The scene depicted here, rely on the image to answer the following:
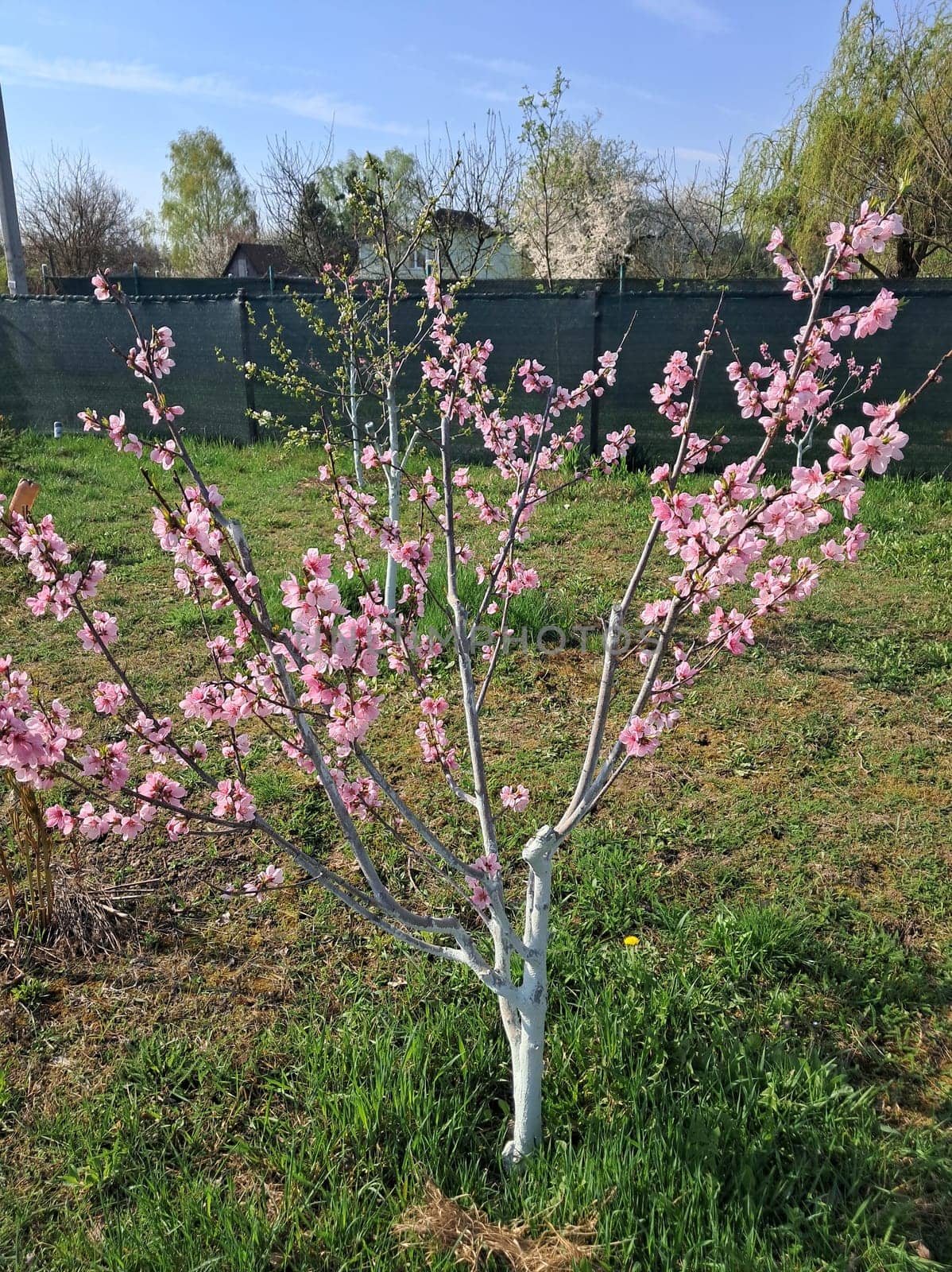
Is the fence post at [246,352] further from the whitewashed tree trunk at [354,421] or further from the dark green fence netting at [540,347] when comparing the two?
the whitewashed tree trunk at [354,421]

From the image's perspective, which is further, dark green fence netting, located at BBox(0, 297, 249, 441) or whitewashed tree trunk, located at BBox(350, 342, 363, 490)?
dark green fence netting, located at BBox(0, 297, 249, 441)

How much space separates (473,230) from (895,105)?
10016 millimetres

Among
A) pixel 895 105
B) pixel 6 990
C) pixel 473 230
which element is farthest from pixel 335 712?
pixel 473 230

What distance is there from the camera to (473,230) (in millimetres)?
19188

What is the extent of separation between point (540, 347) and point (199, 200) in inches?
1714

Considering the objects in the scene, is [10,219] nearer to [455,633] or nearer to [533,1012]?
[455,633]

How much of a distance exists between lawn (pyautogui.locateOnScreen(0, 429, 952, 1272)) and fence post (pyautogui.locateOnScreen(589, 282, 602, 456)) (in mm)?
5226

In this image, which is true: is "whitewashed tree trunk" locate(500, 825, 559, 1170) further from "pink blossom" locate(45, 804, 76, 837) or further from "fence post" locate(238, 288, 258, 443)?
"fence post" locate(238, 288, 258, 443)

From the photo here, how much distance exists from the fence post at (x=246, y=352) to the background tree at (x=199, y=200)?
38.8m

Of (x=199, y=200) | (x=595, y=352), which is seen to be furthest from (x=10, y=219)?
(x=199, y=200)

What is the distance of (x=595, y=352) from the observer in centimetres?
842

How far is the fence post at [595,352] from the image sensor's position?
27.2 ft

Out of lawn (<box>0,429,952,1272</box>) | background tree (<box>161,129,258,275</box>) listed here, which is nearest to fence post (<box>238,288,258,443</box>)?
lawn (<box>0,429,952,1272</box>)

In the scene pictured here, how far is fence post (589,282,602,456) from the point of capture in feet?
27.2
